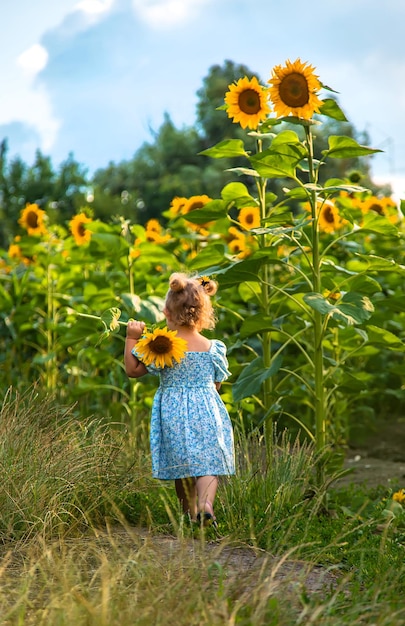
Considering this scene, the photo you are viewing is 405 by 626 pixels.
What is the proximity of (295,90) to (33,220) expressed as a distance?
346 centimetres

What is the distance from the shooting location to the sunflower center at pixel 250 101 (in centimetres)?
440

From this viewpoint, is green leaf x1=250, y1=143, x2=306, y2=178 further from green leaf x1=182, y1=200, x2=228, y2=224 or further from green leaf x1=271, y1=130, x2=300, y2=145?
green leaf x1=182, y1=200, x2=228, y2=224

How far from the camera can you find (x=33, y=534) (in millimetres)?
3461

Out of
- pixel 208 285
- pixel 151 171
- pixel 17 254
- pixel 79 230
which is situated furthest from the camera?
pixel 151 171

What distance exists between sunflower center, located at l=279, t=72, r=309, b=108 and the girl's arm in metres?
1.23

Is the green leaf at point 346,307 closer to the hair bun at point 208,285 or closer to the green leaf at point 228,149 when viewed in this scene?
the hair bun at point 208,285

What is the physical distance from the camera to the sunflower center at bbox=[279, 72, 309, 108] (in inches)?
159

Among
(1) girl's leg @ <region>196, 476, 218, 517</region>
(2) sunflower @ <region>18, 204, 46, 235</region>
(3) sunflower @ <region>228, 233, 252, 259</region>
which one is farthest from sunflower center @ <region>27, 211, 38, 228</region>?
(1) girl's leg @ <region>196, 476, 218, 517</region>

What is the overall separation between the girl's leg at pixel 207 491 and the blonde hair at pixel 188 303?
2.34 ft

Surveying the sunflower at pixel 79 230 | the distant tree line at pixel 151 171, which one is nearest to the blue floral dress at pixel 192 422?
→ the sunflower at pixel 79 230

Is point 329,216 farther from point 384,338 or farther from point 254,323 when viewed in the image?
point 254,323

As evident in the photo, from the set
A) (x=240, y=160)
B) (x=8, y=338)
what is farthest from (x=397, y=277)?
(x=240, y=160)

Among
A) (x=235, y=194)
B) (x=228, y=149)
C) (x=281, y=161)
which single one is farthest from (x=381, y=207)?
(x=281, y=161)

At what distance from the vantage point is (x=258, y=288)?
492 centimetres
